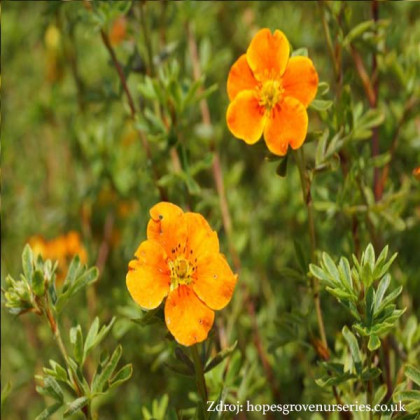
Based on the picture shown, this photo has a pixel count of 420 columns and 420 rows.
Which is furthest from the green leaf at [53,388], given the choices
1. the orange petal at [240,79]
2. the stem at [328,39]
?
the stem at [328,39]

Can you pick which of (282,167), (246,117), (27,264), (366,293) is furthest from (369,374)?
(27,264)

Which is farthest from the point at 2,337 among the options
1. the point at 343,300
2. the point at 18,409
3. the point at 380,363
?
the point at 343,300

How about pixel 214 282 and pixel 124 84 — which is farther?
pixel 124 84

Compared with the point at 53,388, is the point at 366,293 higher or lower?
higher

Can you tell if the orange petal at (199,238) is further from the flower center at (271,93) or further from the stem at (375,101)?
the stem at (375,101)

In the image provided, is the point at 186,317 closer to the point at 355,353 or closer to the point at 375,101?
the point at 355,353

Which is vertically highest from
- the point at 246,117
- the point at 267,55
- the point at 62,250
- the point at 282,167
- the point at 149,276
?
the point at 267,55

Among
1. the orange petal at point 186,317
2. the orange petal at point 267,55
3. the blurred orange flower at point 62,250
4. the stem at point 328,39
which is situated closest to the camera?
the orange petal at point 186,317

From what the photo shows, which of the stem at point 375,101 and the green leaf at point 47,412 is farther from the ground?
the stem at point 375,101
